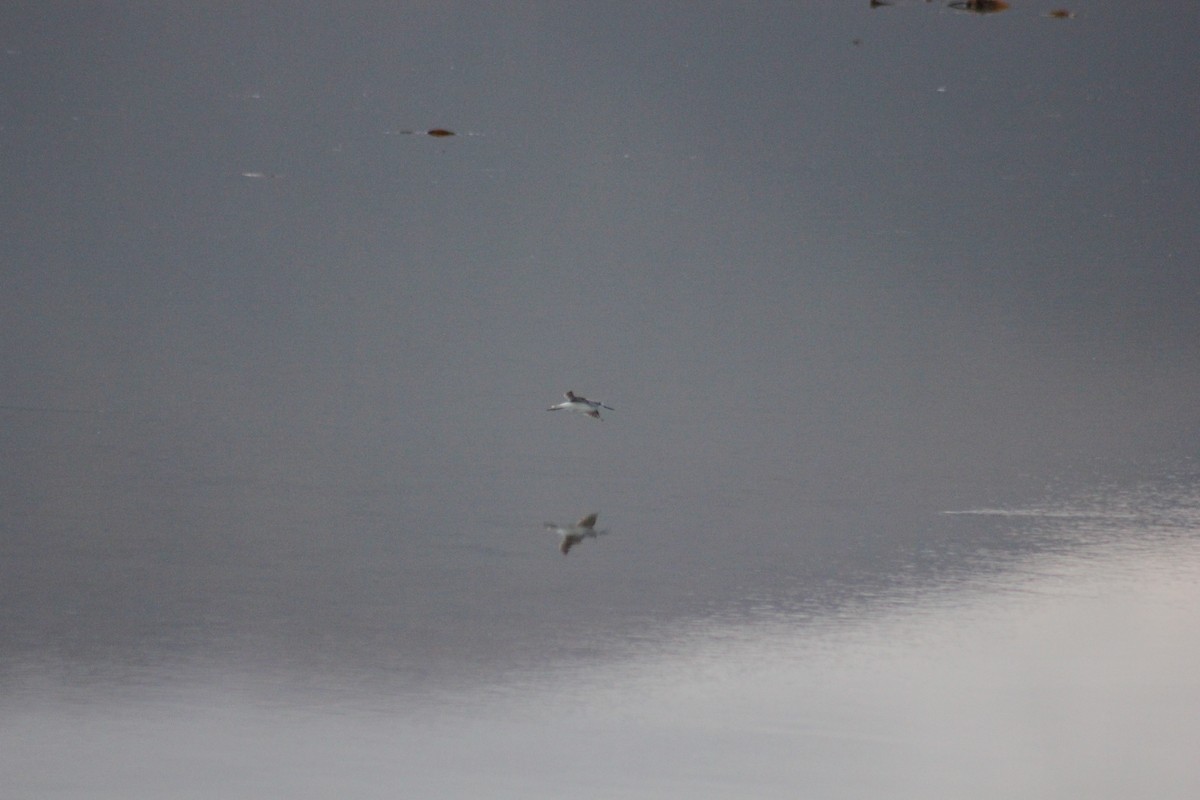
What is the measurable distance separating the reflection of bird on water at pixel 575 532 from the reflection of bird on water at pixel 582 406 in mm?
779

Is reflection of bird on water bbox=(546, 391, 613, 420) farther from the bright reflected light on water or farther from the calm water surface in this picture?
the bright reflected light on water

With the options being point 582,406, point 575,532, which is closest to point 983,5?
point 582,406

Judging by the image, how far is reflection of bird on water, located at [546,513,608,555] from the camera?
3.29 metres

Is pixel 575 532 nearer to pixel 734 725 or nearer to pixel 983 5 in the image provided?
pixel 734 725

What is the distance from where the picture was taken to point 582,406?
13.8 ft

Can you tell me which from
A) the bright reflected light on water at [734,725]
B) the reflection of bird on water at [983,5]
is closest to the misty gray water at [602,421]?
the bright reflected light on water at [734,725]

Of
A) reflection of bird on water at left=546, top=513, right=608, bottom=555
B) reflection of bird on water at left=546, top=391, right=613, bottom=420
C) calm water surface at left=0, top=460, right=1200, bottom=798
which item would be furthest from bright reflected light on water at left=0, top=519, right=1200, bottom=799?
reflection of bird on water at left=546, top=391, right=613, bottom=420

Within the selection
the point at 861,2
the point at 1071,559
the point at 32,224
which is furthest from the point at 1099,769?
the point at 861,2

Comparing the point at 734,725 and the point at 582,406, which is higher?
the point at 582,406

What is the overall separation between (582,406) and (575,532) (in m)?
0.90

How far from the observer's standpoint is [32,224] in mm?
5938

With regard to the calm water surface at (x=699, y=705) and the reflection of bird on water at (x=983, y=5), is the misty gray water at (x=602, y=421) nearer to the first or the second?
the calm water surface at (x=699, y=705)

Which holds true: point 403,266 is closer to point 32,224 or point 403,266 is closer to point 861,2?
point 32,224

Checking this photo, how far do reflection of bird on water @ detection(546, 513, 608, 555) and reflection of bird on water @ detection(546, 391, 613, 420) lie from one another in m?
0.78
